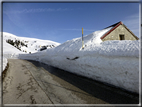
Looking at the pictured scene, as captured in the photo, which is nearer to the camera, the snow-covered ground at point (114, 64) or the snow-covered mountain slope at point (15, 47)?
the snow-covered ground at point (114, 64)

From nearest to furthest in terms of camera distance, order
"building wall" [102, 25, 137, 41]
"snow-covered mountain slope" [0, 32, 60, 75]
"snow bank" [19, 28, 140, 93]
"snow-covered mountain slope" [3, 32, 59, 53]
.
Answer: "snow bank" [19, 28, 140, 93] → "building wall" [102, 25, 137, 41] → "snow-covered mountain slope" [0, 32, 60, 75] → "snow-covered mountain slope" [3, 32, 59, 53]

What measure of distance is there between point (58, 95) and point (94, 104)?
72.3 inches

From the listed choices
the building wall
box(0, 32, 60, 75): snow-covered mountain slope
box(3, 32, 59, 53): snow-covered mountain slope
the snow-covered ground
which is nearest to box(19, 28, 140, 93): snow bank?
the snow-covered ground

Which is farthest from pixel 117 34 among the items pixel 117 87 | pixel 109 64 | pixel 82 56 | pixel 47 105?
pixel 47 105

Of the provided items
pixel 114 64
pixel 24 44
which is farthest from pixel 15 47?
pixel 114 64

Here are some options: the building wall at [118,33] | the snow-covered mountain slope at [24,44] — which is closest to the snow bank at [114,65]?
the building wall at [118,33]

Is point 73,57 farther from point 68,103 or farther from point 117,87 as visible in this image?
point 68,103

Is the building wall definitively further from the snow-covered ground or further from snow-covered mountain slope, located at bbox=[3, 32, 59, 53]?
snow-covered mountain slope, located at bbox=[3, 32, 59, 53]

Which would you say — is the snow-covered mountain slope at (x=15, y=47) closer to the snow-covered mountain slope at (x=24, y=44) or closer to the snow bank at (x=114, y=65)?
the snow-covered mountain slope at (x=24, y=44)

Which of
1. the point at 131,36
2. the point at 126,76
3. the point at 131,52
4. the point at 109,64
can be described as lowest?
the point at 126,76

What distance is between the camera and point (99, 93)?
4.42 m

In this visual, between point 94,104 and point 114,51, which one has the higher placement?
point 114,51

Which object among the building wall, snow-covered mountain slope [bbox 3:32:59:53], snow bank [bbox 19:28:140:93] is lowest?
snow bank [bbox 19:28:140:93]

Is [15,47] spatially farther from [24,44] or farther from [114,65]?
[114,65]
